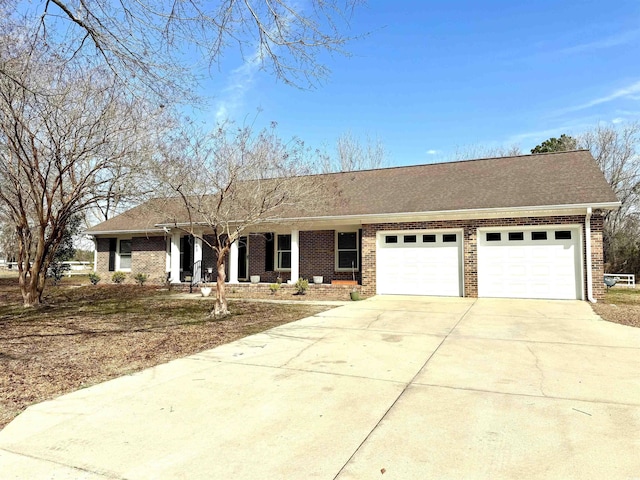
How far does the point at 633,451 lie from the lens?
10.1ft

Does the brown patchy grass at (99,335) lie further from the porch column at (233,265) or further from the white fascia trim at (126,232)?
the white fascia trim at (126,232)

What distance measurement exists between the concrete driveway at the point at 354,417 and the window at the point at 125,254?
54.3 ft

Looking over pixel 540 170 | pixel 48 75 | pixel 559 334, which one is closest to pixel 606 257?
pixel 540 170

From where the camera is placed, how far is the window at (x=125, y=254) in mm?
21266

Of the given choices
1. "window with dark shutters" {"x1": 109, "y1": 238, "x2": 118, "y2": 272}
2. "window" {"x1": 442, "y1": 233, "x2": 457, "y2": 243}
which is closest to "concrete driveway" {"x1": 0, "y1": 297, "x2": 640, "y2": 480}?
"window" {"x1": 442, "y1": 233, "x2": 457, "y2": 243}

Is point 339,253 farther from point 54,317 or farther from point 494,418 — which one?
point 494,418

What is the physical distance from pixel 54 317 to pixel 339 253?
33.3 feet

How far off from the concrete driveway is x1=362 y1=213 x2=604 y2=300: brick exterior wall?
643cm

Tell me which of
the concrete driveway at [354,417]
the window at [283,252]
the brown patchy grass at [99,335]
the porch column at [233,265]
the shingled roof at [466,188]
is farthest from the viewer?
the window at [283,252]

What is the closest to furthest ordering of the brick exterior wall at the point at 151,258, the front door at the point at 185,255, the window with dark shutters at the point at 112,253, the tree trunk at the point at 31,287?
1. the tree trunk at the point at 31,287
2. the brick exterior wall at the point at 151,258
3. the front door at the point at 185,255
4. the window with dark shutters at the point at 112,253

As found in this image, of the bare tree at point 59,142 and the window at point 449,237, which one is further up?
the bare tree at point 59,142

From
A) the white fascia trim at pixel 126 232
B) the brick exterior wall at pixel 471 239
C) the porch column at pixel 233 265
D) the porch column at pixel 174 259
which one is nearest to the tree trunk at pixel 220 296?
the brick exterior wall at pixel 471 239

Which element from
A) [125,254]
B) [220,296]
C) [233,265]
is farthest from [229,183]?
[125,254]

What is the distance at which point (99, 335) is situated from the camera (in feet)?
26.0
